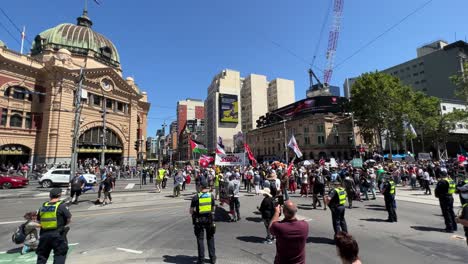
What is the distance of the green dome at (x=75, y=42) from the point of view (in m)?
48.3

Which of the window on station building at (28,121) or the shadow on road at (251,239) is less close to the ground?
the window on station building at (28,121)

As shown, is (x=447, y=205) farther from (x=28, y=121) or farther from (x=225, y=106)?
(x=225, y=106)

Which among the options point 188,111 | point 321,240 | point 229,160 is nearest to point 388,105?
point 229,160

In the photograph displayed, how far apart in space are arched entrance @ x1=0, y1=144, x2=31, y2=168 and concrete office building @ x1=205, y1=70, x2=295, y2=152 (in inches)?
3079

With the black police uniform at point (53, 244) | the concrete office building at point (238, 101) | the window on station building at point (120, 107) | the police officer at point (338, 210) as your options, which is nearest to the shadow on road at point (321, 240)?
the police officer at point (338, 210)

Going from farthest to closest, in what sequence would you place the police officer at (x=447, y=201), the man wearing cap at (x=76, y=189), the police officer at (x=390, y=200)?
the man wearing cap at (x=76, y=189), the police officer at (x=390, y=200), the police officer at (x=447, y=201)

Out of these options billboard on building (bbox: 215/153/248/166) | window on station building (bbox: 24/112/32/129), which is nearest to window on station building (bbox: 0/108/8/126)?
window on station building (bbox: 24/112/32/129)

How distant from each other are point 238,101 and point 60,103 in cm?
8541

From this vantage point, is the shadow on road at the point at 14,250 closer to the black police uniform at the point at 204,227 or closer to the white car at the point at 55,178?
the black police uniform at the point at 204,227

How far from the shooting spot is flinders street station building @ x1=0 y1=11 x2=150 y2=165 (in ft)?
122

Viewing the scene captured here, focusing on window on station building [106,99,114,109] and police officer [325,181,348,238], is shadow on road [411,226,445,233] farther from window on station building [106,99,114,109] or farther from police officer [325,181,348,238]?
window on station building [106,99,114,109]

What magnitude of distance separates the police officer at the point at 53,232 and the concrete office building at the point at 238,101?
4280 inches

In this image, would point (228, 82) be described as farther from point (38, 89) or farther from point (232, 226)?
point (232, 226)

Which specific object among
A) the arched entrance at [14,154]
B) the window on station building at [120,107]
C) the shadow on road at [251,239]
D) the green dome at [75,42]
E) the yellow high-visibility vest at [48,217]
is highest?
the green dome at [75,42]
